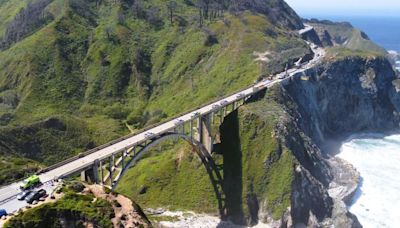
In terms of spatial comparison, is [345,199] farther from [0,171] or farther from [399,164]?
[0,171]

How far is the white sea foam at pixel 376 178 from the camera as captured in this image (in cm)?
9025

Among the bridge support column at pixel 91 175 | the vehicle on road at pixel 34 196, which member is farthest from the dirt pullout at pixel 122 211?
the bridge support column at pixel 91 175

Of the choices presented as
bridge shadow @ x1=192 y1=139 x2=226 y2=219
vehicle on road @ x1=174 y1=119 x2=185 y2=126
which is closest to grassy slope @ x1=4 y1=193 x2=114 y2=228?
vehicle on road @ x1=174 y1=119 x2=185 y2=126

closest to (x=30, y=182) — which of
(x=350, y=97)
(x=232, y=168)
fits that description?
(x=232, y=168)

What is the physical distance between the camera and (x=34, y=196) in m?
48.8

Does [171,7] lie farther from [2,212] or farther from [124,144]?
[2,212]

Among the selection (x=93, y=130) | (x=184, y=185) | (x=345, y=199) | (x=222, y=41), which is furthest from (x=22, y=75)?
(x=345, y=199)

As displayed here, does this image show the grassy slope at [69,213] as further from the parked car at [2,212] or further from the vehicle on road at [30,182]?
the vehicle on road at [30,182]

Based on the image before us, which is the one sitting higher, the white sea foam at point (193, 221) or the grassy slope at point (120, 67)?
the grassy slope at point (120, 67)

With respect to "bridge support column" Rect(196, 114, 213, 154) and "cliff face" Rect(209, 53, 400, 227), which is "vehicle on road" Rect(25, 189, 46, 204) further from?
"bridge support column" Rect(196, 114, 213, 154)

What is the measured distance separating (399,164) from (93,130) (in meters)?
79.6

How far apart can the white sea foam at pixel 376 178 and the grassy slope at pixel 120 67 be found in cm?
3329

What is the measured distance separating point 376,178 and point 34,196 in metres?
84.4

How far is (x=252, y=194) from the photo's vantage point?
85.9 m
